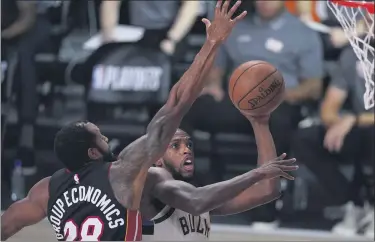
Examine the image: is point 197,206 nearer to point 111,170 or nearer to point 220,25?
point 111,170

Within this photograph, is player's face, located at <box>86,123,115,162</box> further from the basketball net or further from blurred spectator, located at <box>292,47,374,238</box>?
blurred spectator, located at <box>292,47,374,238</box>

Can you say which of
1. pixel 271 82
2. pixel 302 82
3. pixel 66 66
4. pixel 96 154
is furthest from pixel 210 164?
pixel 96 154

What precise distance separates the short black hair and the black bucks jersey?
0.15 feet

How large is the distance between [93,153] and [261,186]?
92 centimetres

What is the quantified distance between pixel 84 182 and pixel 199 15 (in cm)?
442

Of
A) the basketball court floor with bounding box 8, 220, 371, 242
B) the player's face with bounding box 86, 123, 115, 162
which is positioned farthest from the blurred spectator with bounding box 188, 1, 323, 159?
the player's face with bounding box 86, 123, 115, 162

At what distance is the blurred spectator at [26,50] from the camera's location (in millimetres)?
7758

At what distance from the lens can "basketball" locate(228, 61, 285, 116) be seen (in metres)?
3.89

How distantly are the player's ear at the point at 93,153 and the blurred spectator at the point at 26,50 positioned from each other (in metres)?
4.48

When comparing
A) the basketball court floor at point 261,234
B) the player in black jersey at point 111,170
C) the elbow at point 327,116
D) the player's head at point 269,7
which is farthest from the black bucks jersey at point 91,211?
the player's head at point 269,7

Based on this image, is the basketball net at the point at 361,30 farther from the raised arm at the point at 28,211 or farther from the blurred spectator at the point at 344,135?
the raised arm at the point at 28,211

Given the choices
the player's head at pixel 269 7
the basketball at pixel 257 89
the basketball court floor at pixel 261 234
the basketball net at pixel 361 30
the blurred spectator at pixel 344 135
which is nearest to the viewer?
the basketball at pixel 257 89

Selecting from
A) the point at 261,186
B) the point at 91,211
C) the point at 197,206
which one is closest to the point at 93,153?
the point at 91,211

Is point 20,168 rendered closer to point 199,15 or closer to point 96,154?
point 199,15
